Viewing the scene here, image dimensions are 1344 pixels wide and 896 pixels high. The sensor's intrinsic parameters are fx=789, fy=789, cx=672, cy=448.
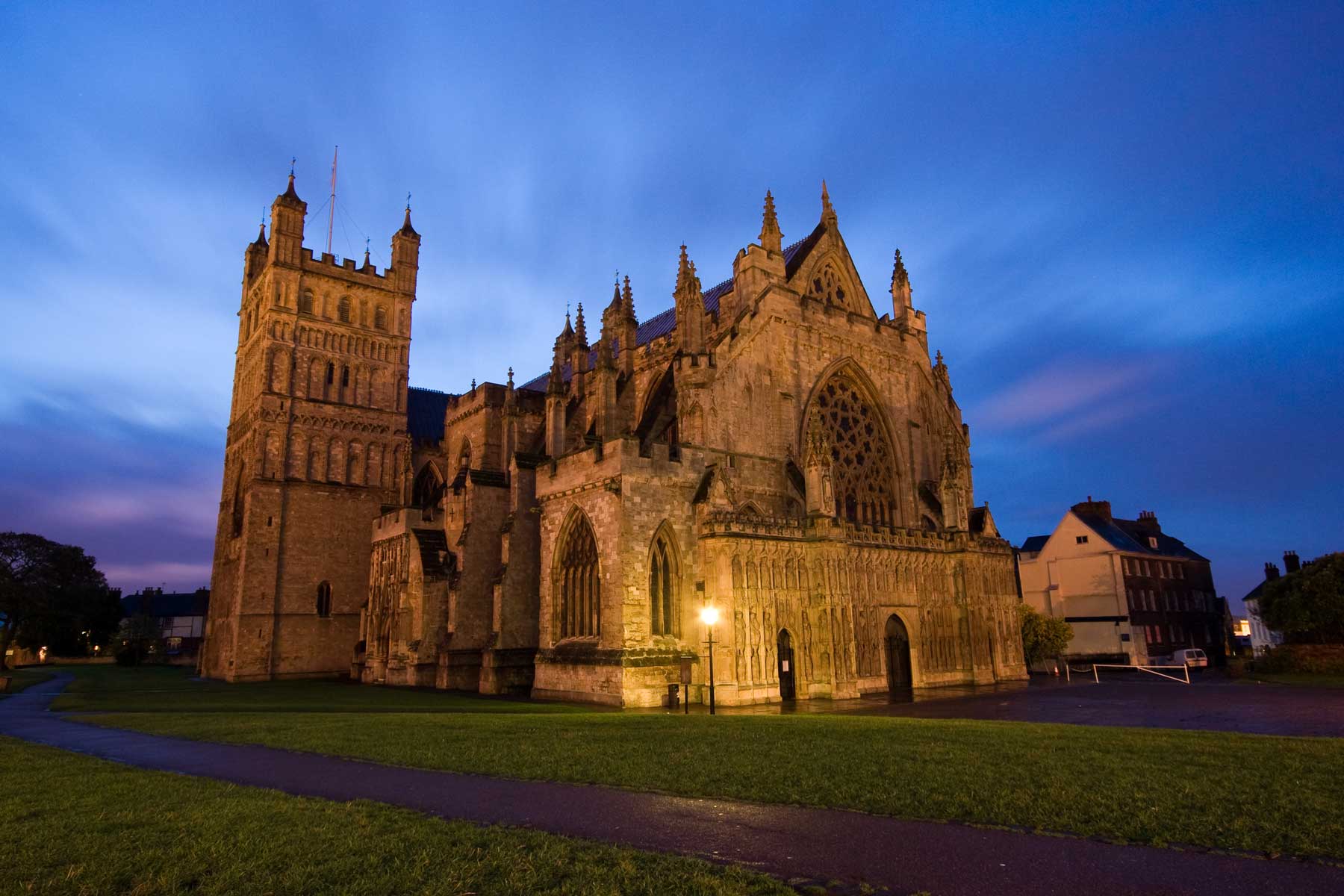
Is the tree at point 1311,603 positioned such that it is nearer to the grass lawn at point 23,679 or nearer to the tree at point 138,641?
the grass lawn at point 23,679

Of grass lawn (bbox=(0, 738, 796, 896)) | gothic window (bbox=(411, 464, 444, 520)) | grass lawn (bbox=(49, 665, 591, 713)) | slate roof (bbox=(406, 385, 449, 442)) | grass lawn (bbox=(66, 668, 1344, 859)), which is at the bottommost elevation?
grass lawn (bbox=(49, 665, 591, 713))

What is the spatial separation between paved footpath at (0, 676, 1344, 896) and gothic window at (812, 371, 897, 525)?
26.1 m

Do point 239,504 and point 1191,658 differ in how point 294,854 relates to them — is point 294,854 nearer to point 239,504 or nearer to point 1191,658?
point 239,504

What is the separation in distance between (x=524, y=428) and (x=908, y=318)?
1980cm

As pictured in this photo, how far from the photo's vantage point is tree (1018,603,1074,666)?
4306 centimetres

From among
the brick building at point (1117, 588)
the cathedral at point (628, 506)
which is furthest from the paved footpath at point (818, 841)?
the brick building at point (1117, 588)

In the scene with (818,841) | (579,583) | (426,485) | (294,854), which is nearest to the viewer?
(294,854)

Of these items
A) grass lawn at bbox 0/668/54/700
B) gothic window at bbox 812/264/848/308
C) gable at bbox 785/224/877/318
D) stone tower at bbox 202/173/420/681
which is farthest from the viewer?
stone tower at bbox 202/173/420/681

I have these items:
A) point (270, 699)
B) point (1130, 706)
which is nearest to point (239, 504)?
point (270, 699)

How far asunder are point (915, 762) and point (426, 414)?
50490 mm

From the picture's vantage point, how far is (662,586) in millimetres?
26688

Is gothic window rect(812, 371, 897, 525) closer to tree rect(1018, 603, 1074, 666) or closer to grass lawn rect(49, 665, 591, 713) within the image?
tree rect(1018, 603, 1074, 666)

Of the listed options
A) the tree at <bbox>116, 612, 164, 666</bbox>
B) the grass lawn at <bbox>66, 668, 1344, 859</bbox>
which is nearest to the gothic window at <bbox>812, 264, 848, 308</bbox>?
the grass lawn at <bbox>66, 668, 1344, 859</bbox>

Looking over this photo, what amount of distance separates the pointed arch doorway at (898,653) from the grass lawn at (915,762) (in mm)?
14528
